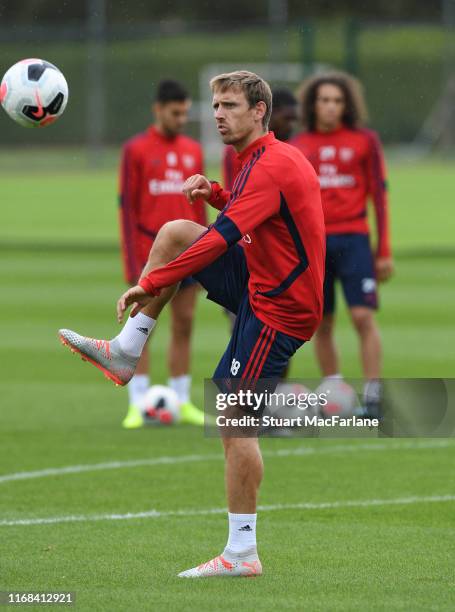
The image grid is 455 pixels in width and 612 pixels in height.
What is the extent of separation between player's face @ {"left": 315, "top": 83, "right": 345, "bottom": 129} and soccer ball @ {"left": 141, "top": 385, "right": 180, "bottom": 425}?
2529 millimetres

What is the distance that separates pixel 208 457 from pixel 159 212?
2348mm

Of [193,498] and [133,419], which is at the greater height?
[193,498]

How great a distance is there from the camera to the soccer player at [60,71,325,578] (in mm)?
6309

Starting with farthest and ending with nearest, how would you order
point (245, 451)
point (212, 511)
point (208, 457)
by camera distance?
point (208, 457) → point (212, 511) → point (245, 451)

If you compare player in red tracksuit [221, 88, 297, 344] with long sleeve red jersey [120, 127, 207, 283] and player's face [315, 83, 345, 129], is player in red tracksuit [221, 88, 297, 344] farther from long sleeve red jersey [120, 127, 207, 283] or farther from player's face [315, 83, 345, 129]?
long sleeve red jersey [120, 127, 207, 283]

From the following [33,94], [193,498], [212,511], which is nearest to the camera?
[33,94]

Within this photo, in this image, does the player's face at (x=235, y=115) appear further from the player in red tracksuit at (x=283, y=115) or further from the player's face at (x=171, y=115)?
the player's face at (x=171, y=115)

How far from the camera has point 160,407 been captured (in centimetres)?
1088

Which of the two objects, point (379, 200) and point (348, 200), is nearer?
point (348, 200)

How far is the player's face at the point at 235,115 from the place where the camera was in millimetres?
6496

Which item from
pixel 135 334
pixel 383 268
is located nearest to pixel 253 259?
pixel 135 334

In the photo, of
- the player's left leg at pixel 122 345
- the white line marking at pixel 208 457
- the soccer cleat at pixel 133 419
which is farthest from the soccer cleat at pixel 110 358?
the soccer cleat at pixel 133 419

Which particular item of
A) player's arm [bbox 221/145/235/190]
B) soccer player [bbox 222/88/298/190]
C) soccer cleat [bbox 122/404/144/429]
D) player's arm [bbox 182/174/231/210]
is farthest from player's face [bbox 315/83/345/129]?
player's arm [bbox 182/174/231/210]

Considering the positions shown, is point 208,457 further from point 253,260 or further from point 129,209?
point 253,260
